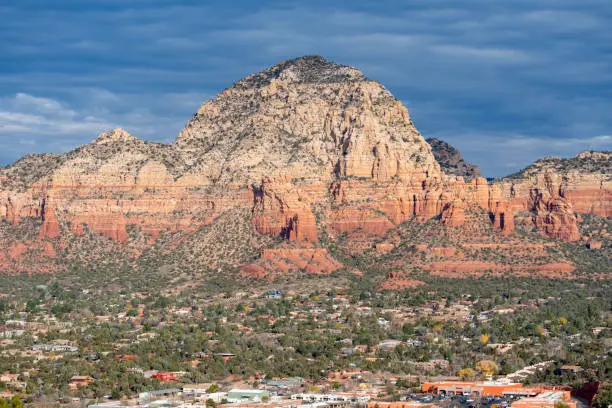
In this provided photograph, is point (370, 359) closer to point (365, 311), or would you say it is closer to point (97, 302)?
point (365, 311)

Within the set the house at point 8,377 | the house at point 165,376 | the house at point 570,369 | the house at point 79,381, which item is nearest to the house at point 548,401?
the house at point 570,369

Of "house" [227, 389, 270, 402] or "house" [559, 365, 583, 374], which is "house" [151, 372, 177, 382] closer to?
"house" [227, 389, 270, 402]

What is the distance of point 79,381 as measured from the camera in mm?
120188

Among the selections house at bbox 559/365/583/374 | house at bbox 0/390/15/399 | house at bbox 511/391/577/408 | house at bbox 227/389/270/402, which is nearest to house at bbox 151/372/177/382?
house at bbox 227/389/270/402

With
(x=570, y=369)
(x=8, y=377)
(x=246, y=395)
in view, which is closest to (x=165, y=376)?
(x=8, y=377)

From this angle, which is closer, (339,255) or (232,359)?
(232,359)

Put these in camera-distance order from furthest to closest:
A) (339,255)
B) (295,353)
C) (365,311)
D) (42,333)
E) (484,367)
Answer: (339,255), (365,311), (42,333), (295,353), (484,367)

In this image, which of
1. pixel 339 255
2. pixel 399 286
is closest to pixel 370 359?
pixel 399 286

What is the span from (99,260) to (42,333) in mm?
49194

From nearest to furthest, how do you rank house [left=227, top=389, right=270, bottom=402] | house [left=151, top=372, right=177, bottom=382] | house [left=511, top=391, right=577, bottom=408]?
house [left=511, top=391, right=577, bottom=408] < house [left=227, top=389, right=270, bottom=402] < house [left=151, top=372, right=177, bottom=382]

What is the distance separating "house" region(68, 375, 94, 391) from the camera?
117312mm

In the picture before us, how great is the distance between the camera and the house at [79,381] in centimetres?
11731

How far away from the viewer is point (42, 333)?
5876 inches

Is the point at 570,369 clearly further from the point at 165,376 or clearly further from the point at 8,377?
the point at 8,377
